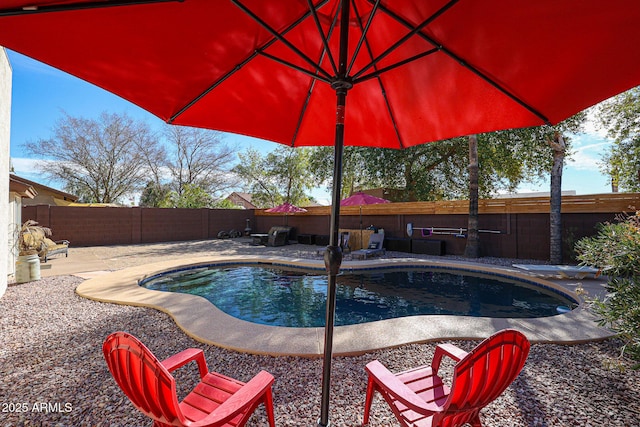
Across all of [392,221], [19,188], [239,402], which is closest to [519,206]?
[392,221]

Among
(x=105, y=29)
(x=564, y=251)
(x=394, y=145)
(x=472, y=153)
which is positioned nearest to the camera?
(x=105, y=29)

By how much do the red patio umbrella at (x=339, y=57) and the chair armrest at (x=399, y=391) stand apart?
1.08 feet

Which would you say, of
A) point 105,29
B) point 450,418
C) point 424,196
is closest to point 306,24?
point 105,29

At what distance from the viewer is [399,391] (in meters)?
1.60

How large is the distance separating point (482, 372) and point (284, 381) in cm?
160

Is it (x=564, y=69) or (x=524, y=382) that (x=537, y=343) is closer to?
(x=524, y=382)

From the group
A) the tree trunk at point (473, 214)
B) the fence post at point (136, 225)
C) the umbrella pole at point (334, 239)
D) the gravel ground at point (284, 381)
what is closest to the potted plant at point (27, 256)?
the gravel ground at point (284, 381)

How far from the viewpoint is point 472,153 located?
925 centimetres

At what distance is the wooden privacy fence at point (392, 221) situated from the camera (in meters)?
8.09

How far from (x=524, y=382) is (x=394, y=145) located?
2381mm

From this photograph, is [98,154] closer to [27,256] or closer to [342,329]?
[27,256]

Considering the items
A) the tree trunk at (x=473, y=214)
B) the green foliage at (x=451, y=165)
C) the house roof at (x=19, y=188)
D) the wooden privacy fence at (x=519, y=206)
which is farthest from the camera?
the green foliage at (x=451, y=165)

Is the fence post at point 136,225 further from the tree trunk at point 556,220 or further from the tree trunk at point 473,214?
the tree trunk at point 556,220

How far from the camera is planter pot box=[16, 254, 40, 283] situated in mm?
5734
